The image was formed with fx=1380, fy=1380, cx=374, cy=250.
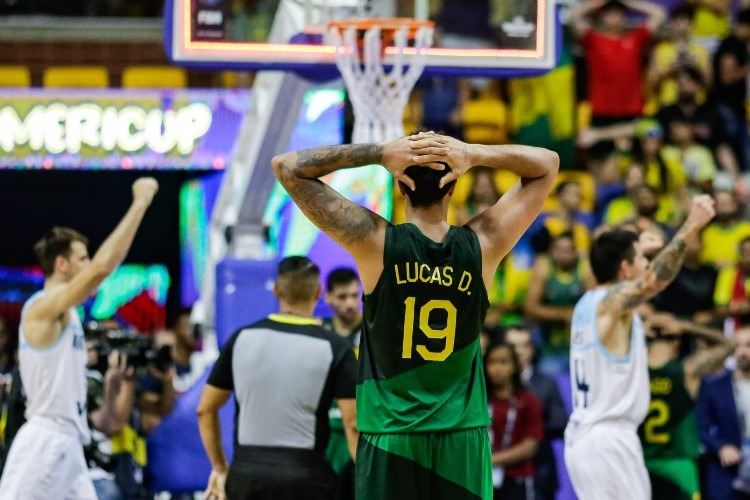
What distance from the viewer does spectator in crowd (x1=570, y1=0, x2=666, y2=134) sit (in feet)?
46.3

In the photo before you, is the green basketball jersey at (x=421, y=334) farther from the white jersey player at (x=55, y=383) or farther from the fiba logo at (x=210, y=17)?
the fiba logo at (x=210, y=17)

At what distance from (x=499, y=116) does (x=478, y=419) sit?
348 inches

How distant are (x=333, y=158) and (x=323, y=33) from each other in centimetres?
364

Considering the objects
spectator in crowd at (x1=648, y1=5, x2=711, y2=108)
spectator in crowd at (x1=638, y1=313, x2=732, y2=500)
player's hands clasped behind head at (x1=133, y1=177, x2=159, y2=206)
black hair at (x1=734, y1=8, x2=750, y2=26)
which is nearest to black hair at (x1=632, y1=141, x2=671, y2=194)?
spectator in crowd at (x1=648, y1=5, x2=711, y2=108)

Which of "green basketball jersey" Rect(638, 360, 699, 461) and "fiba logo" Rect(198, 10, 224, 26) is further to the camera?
"green basketball jersey" Rect(638, 360, 699, 461)

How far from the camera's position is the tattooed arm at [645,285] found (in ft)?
23.5

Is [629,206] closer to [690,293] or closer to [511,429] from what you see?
[690,293]

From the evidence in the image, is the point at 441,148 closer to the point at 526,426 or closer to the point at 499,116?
the point at 526,426

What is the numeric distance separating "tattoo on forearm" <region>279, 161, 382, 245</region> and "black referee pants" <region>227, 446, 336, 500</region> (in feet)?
6.40

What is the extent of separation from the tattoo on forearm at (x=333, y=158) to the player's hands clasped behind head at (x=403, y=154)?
0.19 feet

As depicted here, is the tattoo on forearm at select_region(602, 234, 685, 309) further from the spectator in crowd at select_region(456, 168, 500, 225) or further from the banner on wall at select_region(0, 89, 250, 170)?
the banner on wall at select_region(0, 89, 250, 170)

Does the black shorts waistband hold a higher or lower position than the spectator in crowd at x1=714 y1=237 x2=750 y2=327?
higher

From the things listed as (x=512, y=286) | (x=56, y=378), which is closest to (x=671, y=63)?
(x=512, y=286)

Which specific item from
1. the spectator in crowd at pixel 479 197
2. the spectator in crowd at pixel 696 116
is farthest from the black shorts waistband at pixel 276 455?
the spectator in crowd at pixel 696 116
